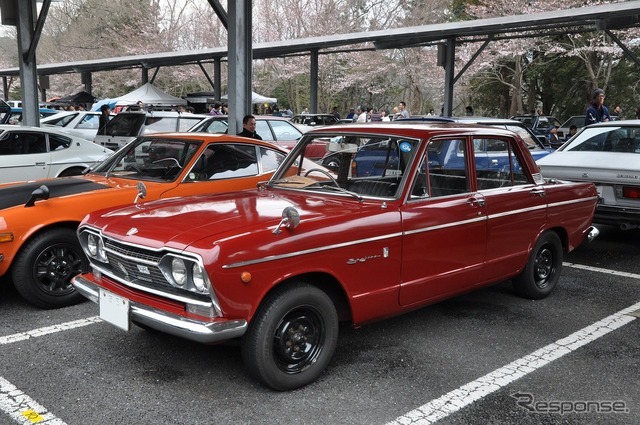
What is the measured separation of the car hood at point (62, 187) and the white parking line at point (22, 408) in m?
1.82

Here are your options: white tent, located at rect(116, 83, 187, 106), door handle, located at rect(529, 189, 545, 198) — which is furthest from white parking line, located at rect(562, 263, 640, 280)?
white tent, located at rect(116, 83, 187, 106)

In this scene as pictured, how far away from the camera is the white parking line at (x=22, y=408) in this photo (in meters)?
3.08

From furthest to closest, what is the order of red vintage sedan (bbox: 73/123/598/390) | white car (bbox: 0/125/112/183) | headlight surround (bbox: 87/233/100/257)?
white car (bbox: 0/125/112/183) → headlight surround (bbox: 87/233/100/257) → red vintage sedan (bbox: 73/123/598/390)

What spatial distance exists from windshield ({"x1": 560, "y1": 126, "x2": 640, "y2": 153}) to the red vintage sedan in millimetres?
2869

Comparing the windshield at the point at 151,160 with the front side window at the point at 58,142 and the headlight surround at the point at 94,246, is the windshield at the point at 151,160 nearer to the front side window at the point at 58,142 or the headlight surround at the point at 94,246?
the headlight surround at the point at 94,246

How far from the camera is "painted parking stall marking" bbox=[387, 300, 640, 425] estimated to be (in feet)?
10.6

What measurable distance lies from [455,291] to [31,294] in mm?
3374

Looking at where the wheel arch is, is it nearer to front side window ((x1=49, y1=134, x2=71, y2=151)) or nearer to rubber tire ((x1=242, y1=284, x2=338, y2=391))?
rubber tire ((x1=242, y1=284, x2=338, y2=391))

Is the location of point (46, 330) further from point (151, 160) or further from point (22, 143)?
point (22, 143)

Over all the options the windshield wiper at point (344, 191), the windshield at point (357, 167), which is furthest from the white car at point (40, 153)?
the windshield wiper at point (344, 191)

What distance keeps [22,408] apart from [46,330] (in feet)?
4.25

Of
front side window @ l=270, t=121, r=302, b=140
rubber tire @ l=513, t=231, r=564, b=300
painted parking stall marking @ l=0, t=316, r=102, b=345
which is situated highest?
front side window @ l=270, t=121, r=302, b=140

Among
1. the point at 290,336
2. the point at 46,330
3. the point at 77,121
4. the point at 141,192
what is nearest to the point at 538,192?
the point at 290,336

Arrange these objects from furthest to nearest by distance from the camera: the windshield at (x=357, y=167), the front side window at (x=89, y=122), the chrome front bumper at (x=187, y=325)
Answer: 1. the front side window at (x=89, y=122)
2. the windshield at (x=357, y=167)
3. the chrome front bumper at (x=187, y=325)
